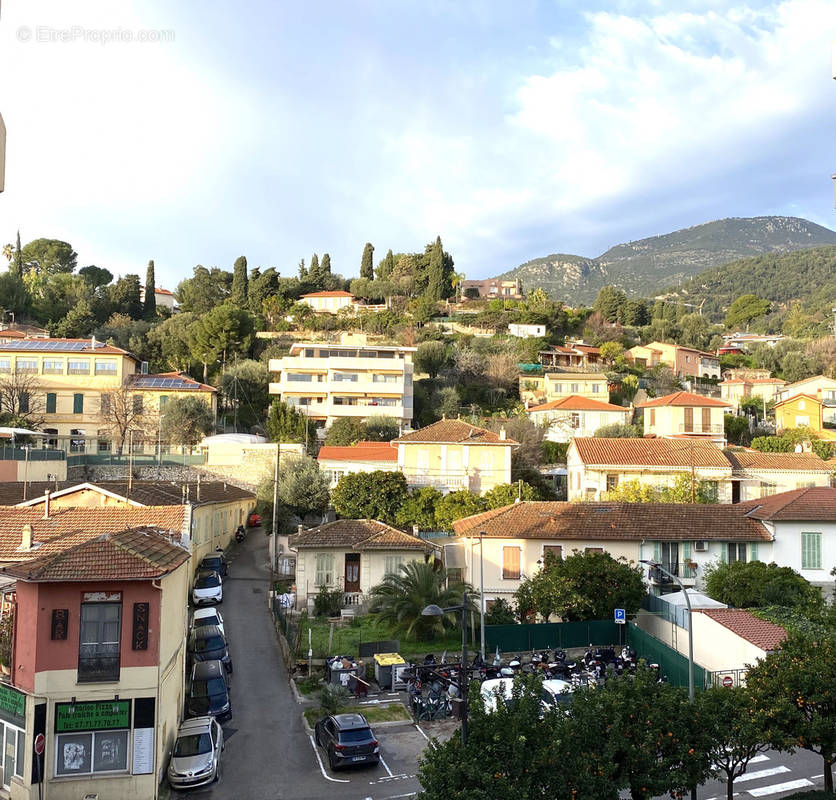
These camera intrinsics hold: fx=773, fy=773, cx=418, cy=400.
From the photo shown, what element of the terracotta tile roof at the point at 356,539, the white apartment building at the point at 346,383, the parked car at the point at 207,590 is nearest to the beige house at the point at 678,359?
the white apartment building at the point at 346,383

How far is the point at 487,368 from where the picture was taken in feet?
256

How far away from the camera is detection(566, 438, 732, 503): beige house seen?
1821 inches

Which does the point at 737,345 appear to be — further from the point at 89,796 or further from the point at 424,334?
the point at 89,796

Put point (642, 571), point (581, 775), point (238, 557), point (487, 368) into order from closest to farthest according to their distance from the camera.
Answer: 1. point (581, 775)
2. point (642, 571)
3. point (238, 557)
4. point (487, 368)

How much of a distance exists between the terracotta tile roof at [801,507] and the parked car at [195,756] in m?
25.5

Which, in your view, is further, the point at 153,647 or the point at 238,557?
the point at 238,557

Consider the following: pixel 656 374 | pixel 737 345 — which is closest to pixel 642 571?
pixel 656 374

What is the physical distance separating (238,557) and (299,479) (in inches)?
234

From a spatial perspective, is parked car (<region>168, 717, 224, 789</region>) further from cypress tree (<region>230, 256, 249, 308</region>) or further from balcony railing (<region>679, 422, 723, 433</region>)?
cypress tree (<region>230, 256, 249, 308</region>)

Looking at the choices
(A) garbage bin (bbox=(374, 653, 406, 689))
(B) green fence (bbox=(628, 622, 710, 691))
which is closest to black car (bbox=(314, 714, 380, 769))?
(A) garbage bin (bbox=(374, 653, 406, 689))

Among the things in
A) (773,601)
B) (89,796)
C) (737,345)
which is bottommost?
(89,796)

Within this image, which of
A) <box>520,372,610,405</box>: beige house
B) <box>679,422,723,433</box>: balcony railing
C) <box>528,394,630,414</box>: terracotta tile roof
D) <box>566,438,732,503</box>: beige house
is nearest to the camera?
<box>566,438,732,503</box>: beige house

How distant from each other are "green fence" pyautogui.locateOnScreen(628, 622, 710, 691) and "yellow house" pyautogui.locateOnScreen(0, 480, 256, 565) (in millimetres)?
15933

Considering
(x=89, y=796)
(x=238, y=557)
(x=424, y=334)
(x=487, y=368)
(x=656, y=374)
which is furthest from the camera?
(x=424, y=334)
